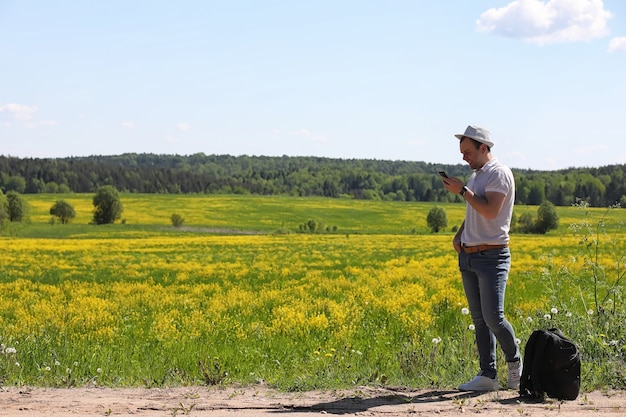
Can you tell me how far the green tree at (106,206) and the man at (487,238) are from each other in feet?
262

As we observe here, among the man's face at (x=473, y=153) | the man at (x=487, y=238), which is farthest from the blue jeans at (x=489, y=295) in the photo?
the man's face at (x=473, y=153)

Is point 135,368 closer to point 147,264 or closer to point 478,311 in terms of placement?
point 478,311

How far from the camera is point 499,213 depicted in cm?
558

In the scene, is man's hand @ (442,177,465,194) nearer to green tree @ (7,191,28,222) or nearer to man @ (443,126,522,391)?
man @ (443,126,522,391)

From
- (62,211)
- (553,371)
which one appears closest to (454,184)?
(553,371)

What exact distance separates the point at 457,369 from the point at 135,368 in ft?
10.5

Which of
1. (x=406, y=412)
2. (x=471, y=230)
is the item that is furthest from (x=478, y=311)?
(x=406, y=412)

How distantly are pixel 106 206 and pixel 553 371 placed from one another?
80.9 meters

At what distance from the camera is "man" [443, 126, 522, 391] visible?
18.0 feet

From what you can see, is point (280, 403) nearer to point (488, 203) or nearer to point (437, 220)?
point (488, 203)

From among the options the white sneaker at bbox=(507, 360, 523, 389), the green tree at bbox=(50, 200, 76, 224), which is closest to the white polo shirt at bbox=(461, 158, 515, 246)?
the white sneaker at bbox=(507, 360, 523, 389)

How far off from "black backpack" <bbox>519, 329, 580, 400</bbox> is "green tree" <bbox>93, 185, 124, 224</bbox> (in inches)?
3162

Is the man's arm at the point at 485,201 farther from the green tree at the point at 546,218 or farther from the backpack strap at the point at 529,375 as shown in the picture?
the green tree at the point at 546,218

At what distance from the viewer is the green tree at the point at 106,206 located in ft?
268
